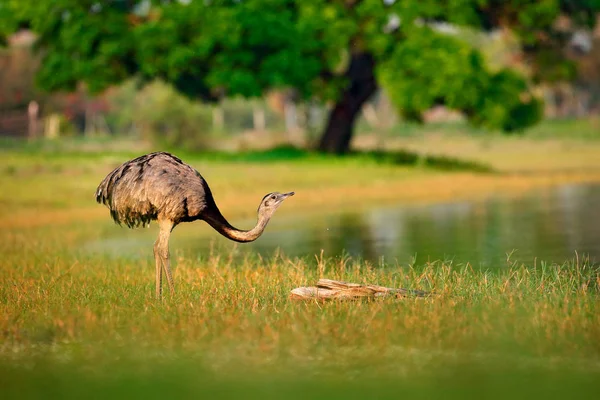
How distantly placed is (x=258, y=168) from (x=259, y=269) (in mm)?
19113

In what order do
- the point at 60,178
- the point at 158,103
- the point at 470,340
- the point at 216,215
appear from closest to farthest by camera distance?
1. the point at 470,340
2. the point at 216,215
3. the point at 60,178
4. the point at 158,103

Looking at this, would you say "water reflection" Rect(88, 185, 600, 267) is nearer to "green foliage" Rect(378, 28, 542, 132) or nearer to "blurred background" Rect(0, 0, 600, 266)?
"blurred background" Rect(0, 0, 600, 266)

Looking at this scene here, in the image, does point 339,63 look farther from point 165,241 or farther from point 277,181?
point 165,241

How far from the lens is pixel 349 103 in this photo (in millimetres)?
38156

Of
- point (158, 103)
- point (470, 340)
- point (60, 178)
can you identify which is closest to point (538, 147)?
point (158, 103)

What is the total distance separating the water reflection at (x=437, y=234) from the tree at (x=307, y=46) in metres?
8.15

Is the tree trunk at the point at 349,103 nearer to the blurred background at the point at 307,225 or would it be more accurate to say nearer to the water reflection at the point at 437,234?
the blurred background at the point at 307,225

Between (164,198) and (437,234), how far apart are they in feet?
28.6

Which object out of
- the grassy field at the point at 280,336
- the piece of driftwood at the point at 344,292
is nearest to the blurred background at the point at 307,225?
the grassy field at the point at 280,336

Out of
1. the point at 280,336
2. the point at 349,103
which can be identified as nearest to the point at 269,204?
the point at 280,336

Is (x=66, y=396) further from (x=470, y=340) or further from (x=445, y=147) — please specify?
(x=445, y=147)

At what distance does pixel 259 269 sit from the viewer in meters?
13.6

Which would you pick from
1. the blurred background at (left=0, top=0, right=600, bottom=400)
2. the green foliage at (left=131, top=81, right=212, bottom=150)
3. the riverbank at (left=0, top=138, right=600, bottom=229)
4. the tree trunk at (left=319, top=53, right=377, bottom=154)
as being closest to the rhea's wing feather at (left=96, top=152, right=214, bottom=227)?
the blurred background at (left=0, top=0, right=600, bottom=400)

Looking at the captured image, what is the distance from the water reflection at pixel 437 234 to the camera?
16.4 meters
